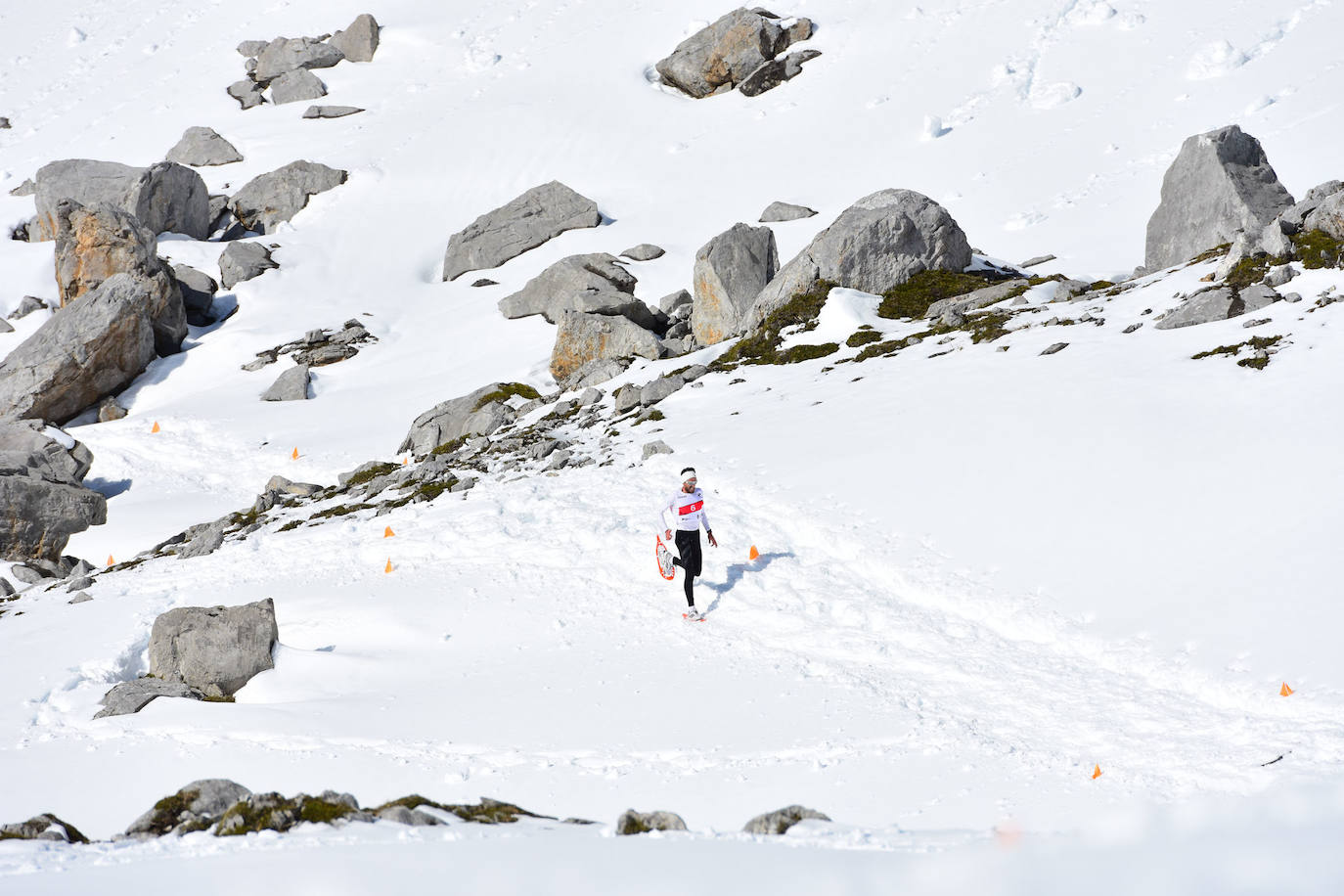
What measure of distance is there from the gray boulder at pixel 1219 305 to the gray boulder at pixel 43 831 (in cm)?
2054

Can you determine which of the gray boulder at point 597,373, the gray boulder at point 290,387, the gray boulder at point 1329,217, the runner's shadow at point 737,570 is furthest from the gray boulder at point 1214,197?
the gray boulder at point 290,387

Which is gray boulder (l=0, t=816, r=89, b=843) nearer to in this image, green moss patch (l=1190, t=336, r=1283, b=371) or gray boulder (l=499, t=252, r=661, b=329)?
green moss patch (l=1190, t=336, r=1283, b=371)

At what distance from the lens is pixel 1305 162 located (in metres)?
38.6

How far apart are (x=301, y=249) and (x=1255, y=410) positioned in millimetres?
47617

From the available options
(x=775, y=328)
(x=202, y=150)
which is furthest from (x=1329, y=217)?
(x=202, y=150)

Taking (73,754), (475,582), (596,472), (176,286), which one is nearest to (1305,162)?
(596,472)

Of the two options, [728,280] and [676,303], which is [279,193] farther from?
[728,280]

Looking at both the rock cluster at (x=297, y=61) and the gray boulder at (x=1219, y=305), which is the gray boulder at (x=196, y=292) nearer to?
the rock cluster at (x=297, y=61)

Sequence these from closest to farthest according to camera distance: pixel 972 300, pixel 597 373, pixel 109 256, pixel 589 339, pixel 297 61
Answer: pixel 972 300
pixel 597 373
pixel 589 339
pixel 109 256
pixel 297 61

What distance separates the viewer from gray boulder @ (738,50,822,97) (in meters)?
61.7

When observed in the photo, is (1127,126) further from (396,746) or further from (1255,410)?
(396,746)

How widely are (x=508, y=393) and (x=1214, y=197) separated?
74.4 feet

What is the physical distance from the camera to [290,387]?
38156 millimetres

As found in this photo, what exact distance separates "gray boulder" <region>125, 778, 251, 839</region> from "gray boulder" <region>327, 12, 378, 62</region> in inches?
2813
